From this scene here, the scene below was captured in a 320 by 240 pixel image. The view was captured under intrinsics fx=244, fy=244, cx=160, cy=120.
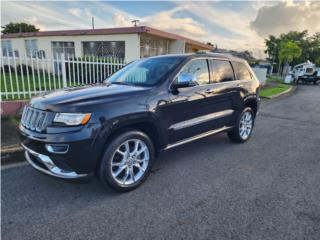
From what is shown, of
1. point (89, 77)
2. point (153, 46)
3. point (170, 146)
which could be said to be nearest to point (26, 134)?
point (170, 146)

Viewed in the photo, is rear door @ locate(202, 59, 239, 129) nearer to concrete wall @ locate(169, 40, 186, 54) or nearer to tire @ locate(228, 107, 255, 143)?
tire @ locate(228, 107, 255, 143)

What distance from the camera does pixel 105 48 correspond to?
1697 cm

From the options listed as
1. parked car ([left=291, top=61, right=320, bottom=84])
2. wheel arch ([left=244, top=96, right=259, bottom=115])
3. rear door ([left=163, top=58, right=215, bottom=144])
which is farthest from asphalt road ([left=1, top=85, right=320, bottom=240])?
parked car ([left=291, top=61, right=320, bottom=84])

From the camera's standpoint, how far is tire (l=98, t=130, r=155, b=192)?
297 cm

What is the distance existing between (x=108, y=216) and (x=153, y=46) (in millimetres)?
17207

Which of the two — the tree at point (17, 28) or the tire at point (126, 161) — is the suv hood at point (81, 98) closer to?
the tire at point (126, 161)

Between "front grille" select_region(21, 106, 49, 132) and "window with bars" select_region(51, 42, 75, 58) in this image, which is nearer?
"front grille" select_region(21, 106, 49, 132)

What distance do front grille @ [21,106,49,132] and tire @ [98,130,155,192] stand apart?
80cm

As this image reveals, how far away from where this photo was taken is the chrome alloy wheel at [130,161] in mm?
3170

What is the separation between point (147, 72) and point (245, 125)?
2.67 m

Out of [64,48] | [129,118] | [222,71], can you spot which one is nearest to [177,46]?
[64,48]

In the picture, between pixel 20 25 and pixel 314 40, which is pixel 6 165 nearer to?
pixel 20 25

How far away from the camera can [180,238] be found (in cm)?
238

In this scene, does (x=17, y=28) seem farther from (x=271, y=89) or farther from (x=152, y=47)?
(x=271, y=89)
